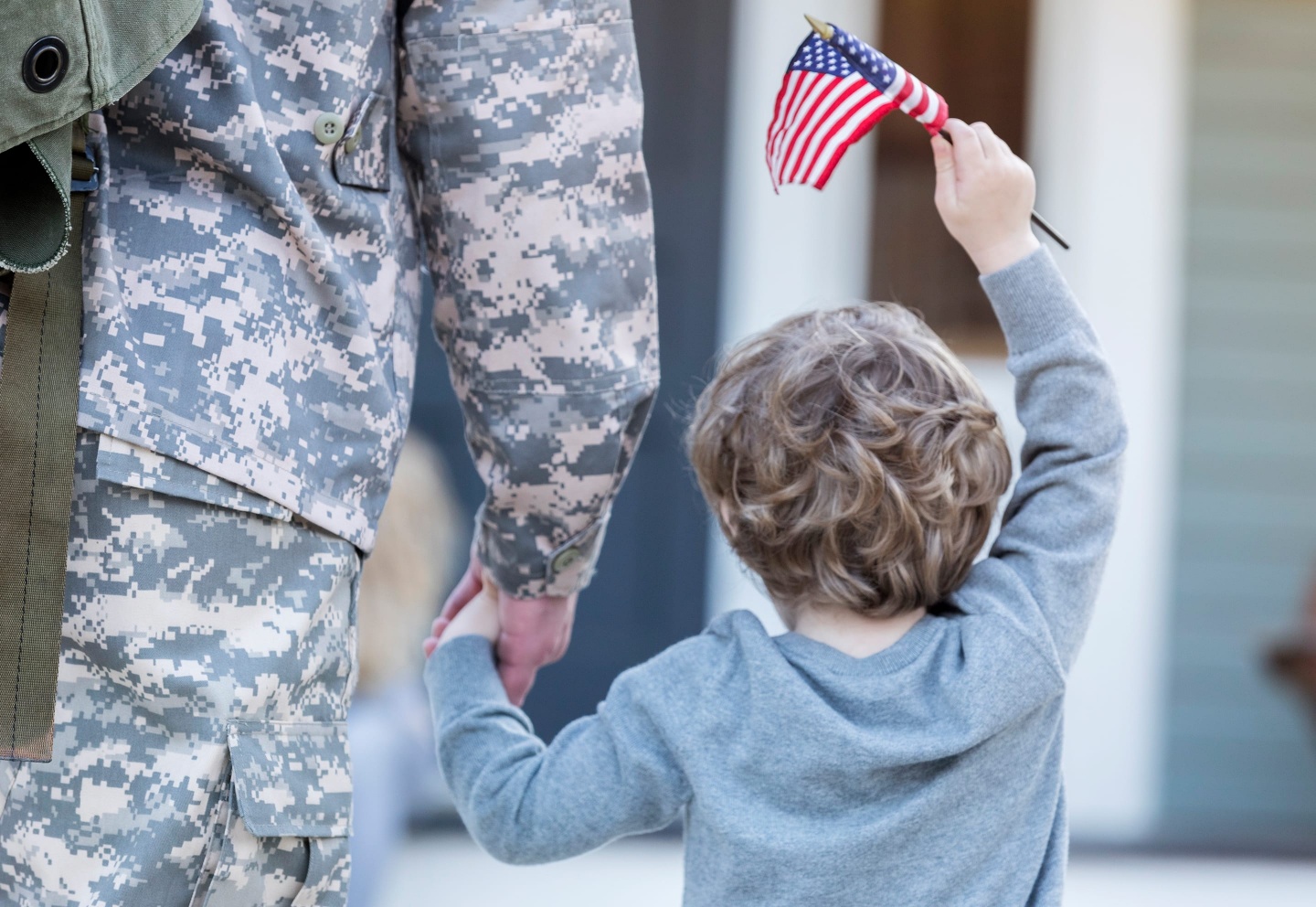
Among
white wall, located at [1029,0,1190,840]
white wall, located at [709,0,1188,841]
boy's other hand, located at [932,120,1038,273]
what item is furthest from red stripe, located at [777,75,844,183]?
white wall, located at [1029,0,1190,840]

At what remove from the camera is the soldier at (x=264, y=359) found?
1.21m

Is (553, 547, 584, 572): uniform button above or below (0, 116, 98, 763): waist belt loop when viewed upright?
below

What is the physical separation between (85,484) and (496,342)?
49 centimetres

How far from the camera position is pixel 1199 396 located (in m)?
4.84

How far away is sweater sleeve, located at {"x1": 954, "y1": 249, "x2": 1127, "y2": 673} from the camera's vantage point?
1424 mm

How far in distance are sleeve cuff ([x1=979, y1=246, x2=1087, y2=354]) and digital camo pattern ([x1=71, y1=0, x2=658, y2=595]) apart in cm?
38

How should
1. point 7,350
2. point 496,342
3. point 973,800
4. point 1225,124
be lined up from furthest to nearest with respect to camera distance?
point 1225,124, point 496,342, point 973,800, point 7,350

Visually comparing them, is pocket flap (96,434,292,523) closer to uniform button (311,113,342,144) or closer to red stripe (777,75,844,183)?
uniform button (311,113,342,144)

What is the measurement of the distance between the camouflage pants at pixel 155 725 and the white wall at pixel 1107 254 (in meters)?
3.09

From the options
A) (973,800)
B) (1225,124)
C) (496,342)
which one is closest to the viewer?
(973,800)

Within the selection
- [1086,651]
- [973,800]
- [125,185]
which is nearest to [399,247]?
[125,185]

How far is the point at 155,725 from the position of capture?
3.99 ft

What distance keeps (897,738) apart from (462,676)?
0.52 meters

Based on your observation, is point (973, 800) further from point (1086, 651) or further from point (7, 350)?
point (1086, 651)
